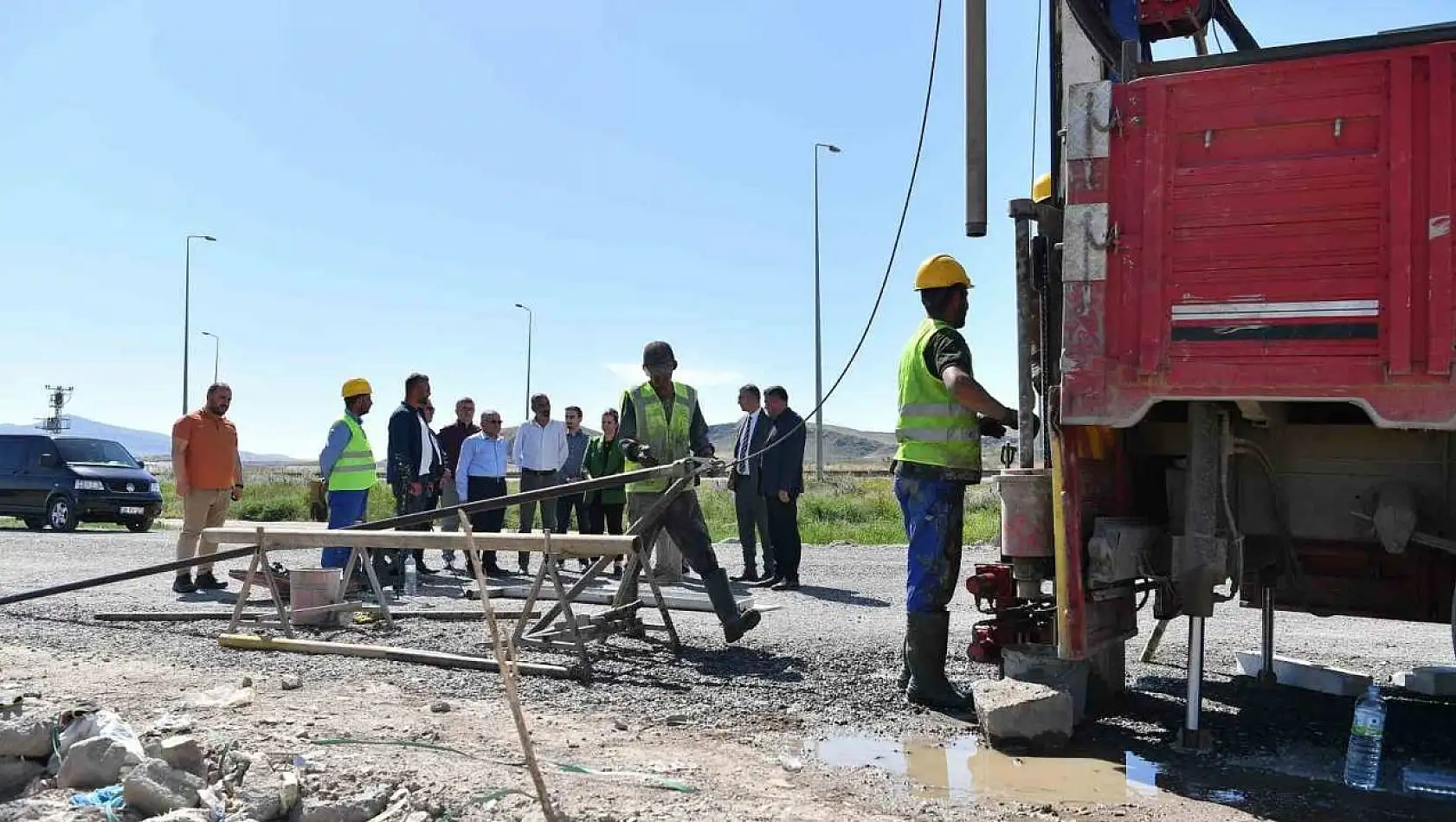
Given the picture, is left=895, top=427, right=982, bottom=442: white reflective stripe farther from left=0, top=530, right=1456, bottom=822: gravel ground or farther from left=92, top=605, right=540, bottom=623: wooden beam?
left=92, top=605, right=540, bottom=623: wooden beam

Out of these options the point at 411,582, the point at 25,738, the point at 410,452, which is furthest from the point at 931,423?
the point at 411,582

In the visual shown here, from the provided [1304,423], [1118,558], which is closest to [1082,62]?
[1304,423]

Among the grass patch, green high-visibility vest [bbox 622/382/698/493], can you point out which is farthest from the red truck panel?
the grass patch

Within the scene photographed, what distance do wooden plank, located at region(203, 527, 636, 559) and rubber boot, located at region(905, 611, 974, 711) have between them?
155cm

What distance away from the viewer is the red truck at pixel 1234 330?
152 inches

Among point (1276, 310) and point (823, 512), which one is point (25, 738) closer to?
point (1276, 310)

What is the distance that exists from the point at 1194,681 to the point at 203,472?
26.9 ft

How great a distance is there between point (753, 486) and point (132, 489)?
12.3m

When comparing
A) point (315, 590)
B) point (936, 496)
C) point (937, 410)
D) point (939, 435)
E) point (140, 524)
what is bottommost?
point (140, 524)

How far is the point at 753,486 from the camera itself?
11273 millimetres

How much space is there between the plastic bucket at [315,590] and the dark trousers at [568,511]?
4.57 meters

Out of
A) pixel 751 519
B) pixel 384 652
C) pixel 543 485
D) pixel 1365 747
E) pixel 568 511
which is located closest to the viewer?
pixel 1365 747

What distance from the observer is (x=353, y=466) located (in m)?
9.10

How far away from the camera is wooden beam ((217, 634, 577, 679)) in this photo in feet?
19.1
